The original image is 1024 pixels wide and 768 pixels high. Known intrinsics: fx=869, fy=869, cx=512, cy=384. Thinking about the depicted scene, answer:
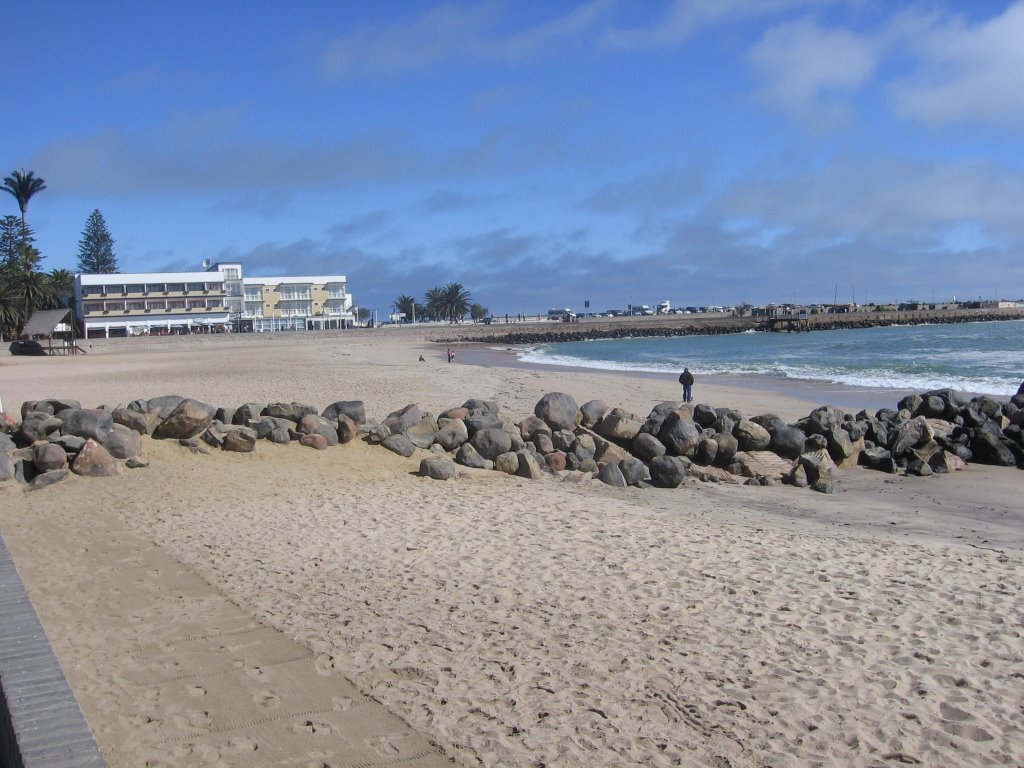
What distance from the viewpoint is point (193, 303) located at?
88.8 metres

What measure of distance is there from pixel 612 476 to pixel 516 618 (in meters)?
5.55

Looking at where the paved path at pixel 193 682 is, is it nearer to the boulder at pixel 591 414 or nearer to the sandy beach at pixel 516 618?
the sandy beach at pixel 516 618

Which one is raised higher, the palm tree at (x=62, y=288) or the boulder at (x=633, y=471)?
the palm tree at (x=62, y=288)

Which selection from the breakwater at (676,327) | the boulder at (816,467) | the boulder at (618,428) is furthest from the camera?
the breakwater at (676,327)

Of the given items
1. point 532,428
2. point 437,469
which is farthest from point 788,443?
point 437,469

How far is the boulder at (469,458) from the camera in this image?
11039mm

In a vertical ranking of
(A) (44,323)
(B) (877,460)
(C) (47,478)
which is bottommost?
(B) (877,460)

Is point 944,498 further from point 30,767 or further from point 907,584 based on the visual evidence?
point 30,767

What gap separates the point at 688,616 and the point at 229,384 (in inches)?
834

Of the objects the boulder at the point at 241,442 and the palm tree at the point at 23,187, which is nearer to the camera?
the boulder at the point at 241,442

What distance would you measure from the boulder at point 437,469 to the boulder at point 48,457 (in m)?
3.98

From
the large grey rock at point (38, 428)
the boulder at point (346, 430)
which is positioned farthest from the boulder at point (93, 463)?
the boulder at point (346, 430)

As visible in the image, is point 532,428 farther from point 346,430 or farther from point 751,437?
point 751,437

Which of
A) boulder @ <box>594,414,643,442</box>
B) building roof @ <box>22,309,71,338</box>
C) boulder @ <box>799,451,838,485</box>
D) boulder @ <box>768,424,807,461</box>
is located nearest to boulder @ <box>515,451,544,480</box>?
boulder @ <box>594,414,643,442</box>
